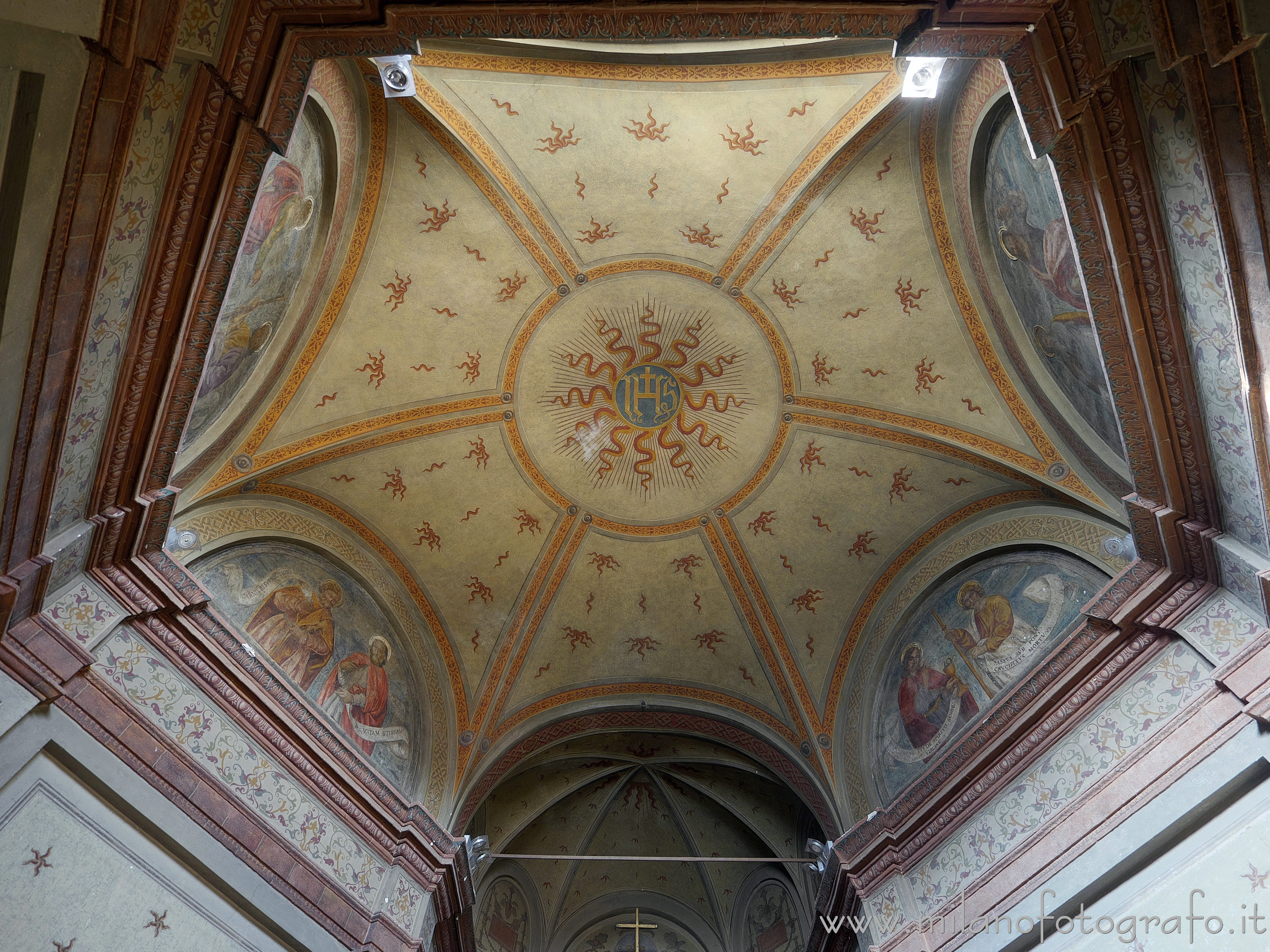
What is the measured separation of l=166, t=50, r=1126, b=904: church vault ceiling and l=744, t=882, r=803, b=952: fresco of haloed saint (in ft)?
2.03

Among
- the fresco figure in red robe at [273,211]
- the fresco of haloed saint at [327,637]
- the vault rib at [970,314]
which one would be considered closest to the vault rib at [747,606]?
the vault rib at [970,314]

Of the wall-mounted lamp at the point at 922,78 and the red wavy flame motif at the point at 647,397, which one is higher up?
the red wavy flame motif at the point at 647,397

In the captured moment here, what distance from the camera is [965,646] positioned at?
11656 millimetres

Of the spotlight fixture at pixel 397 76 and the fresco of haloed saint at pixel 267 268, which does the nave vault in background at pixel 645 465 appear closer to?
the fresco of haloed saint at pixel 267 268

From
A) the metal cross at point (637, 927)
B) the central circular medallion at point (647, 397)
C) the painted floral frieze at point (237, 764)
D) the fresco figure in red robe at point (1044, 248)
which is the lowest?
the painted floral frieze at point (237, 764)

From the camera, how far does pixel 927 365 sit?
1215cm

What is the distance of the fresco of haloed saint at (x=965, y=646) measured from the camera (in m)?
10.7

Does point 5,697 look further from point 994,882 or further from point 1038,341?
point 1038,341

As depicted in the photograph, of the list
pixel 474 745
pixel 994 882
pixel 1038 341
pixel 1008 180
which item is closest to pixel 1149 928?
pixel 994 882

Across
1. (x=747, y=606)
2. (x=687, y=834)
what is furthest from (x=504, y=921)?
(x=747, y=606)

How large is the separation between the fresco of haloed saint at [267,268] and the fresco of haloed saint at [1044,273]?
6.84 m

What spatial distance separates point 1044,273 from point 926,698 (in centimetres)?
545

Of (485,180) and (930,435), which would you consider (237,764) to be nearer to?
(485,180)

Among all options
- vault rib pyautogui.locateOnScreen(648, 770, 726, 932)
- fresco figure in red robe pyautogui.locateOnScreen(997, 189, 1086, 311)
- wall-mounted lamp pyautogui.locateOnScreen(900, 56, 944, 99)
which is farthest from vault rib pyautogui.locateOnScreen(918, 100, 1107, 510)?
vault rib pyautogui.locateOnScreen(648, 770, 726, 932)
